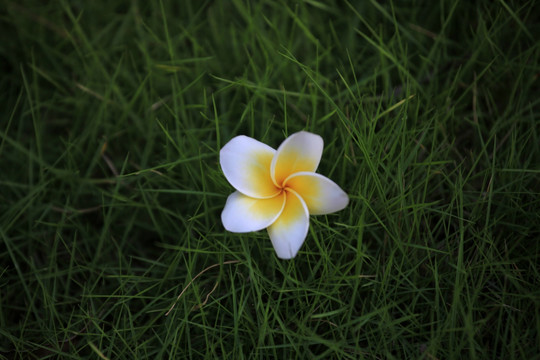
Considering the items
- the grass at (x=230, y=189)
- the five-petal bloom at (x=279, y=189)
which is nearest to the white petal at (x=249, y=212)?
the five-petal bloom at (x=279, y=189)

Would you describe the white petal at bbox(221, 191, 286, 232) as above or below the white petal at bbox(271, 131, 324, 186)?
below

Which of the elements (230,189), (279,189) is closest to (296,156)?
(279,189)

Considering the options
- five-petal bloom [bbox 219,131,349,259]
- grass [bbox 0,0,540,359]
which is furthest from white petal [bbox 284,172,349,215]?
grass [bbox 0,0,540,359]

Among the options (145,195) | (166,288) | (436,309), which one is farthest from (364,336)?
(145,195)

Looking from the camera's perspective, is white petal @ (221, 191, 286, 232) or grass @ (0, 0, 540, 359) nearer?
white petal @ (221, 191, 286, 232)

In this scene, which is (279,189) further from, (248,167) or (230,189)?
(230,189)

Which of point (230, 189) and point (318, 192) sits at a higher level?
point (318, 192)

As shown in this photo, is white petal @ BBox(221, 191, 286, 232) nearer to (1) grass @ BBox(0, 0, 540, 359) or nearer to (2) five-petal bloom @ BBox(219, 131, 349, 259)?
(2) five-petal bloom @ BBox(219, 131, 349, 259)

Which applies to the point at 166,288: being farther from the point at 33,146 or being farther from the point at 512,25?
the point at 512,25
